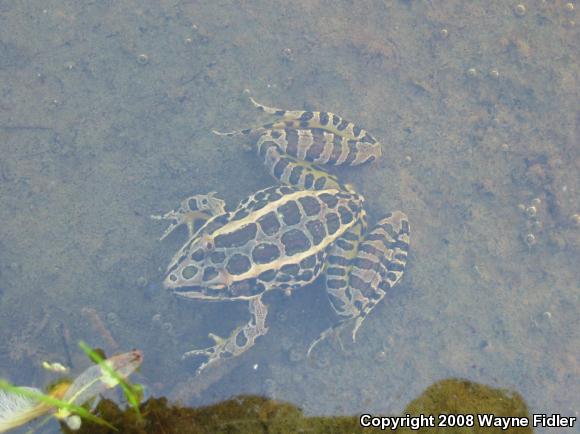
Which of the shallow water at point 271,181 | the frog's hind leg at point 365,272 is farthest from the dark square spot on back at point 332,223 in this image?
the shallow water at point 271,181

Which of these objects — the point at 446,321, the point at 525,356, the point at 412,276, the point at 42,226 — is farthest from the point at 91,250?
the point at 525,356

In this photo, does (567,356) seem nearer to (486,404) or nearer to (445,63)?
(486,404)

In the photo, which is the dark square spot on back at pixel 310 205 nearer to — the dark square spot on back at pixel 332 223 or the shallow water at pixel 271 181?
the dark square spot on back at pixel 332 223

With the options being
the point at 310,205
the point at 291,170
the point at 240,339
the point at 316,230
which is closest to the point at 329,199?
the point at 310,205

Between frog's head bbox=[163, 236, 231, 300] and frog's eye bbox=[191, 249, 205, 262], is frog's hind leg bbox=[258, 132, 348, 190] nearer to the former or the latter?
frog's head bbox=[163, 236, 231, 300]

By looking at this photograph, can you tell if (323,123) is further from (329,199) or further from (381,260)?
(381,260)

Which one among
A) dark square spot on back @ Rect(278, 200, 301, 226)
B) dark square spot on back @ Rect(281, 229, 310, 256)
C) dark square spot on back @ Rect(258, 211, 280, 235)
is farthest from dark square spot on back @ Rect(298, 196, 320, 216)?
dark square spot on back @ Rect(258, 211, 280, 235)

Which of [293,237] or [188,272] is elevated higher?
[293,237]
